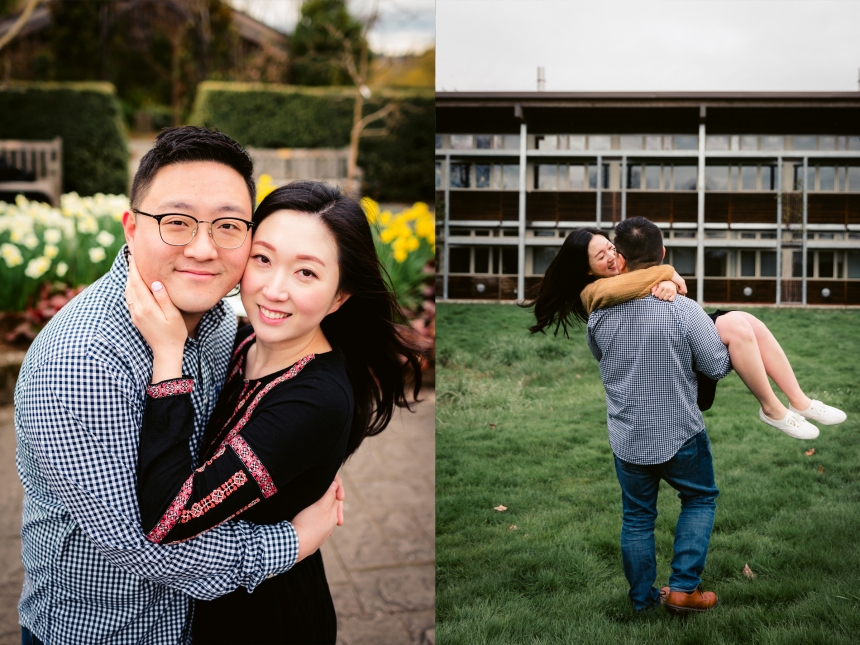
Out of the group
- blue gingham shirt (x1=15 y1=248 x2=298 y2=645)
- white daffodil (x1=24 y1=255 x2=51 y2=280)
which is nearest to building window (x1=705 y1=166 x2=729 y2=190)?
blue gingham shirt (x1=15 y1=248 x2=298 y2=645)

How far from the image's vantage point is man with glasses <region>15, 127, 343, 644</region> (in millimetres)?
1275

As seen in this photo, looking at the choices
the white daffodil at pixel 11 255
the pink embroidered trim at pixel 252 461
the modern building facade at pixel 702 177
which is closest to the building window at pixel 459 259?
the modern building facade at pixel 702 177

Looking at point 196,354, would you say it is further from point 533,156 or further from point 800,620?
point 800,620

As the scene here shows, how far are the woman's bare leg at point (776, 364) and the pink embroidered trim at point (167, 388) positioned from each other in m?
1.20

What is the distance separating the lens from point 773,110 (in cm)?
172

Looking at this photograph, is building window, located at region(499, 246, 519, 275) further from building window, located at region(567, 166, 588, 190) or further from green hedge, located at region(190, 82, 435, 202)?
green hedge, located at region(190, 82, 435, 202)

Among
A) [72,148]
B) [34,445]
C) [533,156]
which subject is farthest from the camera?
[72,148]

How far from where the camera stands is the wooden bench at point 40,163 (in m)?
11.4

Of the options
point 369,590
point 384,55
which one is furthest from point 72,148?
point 369,590

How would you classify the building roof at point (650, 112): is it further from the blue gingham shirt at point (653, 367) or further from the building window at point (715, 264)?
the blue gingham shirt at point (653, 367)

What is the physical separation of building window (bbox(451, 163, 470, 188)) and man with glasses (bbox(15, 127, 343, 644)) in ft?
1.86

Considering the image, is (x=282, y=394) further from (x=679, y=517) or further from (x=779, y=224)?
(x=779, y=224)

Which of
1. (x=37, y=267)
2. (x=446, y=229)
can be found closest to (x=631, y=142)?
(x=446, y=229)

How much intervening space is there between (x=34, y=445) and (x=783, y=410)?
1.59 m
